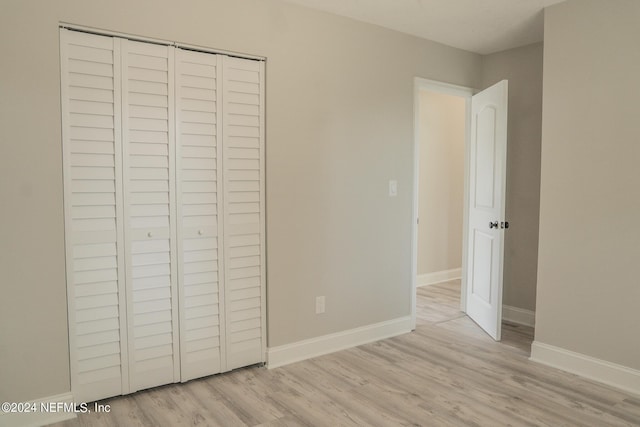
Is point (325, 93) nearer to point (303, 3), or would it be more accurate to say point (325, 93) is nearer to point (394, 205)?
point (303, 3)

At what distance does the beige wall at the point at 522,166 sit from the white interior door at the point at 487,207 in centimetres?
35

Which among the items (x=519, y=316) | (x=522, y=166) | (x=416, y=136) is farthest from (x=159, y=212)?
(x=519, y=316)

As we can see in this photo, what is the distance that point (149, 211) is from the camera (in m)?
2.59

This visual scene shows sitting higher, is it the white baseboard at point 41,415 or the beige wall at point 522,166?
the beige wall at point 522,166

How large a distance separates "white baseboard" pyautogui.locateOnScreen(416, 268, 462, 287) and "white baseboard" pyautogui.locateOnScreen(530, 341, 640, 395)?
2.25 metres

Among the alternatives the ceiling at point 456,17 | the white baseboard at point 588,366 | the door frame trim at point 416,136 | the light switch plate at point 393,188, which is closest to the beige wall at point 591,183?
the white baseboard at point 588,366

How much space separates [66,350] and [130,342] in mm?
324

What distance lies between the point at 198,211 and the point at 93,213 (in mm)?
582

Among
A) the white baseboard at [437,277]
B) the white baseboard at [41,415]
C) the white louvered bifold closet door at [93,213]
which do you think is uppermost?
the white louvered bifold closet door at [93,213]

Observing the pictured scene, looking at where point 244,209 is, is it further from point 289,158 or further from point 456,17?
point 456,17

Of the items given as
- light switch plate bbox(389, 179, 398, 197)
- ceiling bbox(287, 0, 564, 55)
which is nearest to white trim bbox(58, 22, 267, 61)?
ceiling bbox(287, 0, 564, 55)

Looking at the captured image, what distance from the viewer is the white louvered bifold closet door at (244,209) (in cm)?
284

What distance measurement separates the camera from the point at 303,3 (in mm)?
3000

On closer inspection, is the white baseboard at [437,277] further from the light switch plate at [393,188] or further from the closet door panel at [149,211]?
the closet door panel at [149,211]
